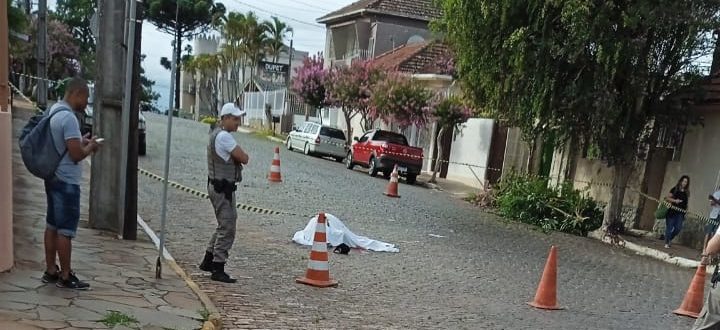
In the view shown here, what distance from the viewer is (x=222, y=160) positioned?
671cm

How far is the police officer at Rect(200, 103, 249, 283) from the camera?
665 cm

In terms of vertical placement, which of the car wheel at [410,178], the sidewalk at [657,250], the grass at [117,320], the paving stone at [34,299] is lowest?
the car wheel at [410,178]

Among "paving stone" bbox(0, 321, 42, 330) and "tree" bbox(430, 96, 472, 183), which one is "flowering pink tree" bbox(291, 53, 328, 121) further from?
"paving stone" bbox(0, 321, 42, 330)

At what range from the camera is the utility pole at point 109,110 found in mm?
7867

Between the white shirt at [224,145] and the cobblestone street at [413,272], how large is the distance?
4.47 feet

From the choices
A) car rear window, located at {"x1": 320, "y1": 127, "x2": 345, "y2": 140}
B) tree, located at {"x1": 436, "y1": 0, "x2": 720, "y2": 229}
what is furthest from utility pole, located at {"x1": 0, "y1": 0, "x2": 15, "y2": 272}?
car rear window, located at {"x1": 320, "y1": 127, "x2": 345, "y2": 140}

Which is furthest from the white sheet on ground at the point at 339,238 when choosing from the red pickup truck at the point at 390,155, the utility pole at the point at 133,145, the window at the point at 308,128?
the window at the point at 308,128

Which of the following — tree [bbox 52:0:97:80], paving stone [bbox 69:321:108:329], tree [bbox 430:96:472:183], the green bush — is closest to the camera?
paving stone [bbox 69:321:108:329]

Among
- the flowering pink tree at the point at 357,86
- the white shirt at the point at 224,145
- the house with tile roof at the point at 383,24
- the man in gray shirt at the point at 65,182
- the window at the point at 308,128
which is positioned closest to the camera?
the man in gray shirt at the point at 65,182

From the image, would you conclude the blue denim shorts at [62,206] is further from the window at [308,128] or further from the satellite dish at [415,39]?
the satellite dish at [415,39]

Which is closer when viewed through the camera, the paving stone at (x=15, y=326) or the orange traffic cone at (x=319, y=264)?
the paving stone at (x=15, y=326)

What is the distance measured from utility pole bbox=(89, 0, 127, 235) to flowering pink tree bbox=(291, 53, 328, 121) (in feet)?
86.3

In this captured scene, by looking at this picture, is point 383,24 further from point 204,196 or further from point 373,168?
point 204,196

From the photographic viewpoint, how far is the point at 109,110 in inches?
315
